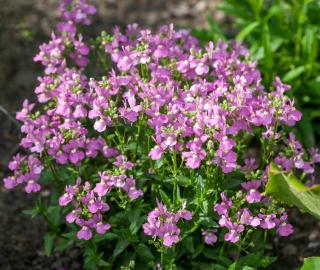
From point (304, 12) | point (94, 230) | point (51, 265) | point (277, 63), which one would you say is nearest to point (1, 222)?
point (51, 265)

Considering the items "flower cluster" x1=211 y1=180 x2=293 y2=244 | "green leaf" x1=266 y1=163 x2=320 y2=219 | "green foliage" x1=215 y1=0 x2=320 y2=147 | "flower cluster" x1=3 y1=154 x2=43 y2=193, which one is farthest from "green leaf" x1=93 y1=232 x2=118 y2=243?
"green foliage" x1=215 y1=0 x2=320 y2=147

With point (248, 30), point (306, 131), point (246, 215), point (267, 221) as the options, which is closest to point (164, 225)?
point (246, 215)

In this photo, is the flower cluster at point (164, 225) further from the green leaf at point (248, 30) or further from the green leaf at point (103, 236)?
the green leaf at point (248, 30)

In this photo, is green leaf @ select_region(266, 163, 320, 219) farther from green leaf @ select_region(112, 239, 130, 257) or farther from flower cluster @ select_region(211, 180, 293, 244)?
green leaf @ select_region(112, 239, 130, 257)

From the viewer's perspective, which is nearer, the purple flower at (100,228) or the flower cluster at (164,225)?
the flower cluster at (164,225)

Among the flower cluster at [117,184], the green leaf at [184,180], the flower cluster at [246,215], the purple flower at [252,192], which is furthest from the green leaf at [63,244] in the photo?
the purple flower at [252,192]

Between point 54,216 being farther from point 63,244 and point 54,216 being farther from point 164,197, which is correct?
point 164,197
